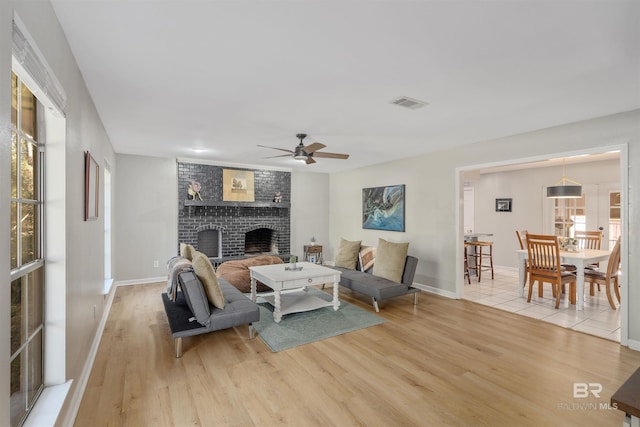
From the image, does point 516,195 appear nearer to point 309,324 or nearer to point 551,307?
point 551,307

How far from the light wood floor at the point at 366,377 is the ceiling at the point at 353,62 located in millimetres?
2413

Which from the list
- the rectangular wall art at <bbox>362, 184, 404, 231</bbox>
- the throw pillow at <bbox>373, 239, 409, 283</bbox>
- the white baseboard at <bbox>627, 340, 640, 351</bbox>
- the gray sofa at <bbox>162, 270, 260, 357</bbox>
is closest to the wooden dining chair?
the white baseboard at <bbox>627, 340, 640, 351</bbox>

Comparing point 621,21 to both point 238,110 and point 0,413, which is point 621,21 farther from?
point 0,413

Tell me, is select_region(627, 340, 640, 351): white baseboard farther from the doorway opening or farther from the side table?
the side table

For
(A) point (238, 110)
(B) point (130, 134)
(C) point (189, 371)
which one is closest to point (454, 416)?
(C) point (189, 371)

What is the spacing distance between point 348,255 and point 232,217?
8.86 ft

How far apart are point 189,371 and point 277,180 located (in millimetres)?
4957

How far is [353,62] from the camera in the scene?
88.4 inches

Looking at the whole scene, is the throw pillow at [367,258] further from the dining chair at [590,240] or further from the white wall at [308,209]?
the dining chair at [590,240]

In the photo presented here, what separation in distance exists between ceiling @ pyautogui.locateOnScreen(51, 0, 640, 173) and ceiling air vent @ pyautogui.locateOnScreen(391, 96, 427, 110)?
0.29 feet

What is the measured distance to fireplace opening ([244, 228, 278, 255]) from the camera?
7189 mm

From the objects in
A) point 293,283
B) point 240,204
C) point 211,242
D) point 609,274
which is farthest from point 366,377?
point 211,242

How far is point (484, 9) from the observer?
167cm

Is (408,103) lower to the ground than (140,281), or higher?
higher
